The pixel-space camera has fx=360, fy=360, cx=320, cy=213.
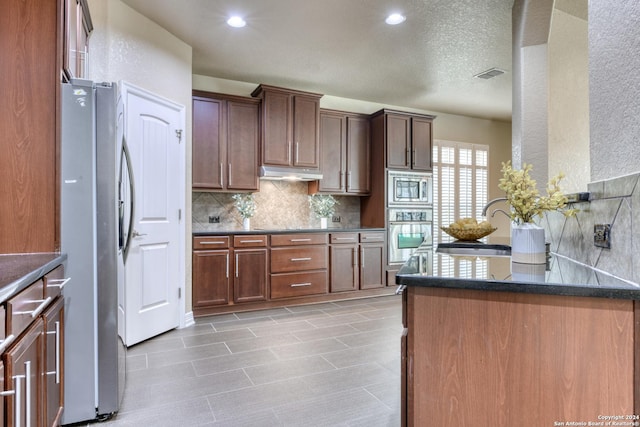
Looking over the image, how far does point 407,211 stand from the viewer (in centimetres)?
509

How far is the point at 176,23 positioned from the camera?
321cm

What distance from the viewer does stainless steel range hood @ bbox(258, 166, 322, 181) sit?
4.36 meters

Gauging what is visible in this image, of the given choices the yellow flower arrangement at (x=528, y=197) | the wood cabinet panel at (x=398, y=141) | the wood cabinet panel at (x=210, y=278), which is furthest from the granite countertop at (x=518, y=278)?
the wood cabinet panel at (x=398, y=141)

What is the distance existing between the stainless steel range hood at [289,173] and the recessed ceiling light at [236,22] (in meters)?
1.58

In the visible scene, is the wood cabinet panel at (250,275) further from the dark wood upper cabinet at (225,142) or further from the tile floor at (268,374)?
the dark wood upper cabinet at (225,142)

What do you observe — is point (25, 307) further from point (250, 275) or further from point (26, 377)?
point (250, 275)

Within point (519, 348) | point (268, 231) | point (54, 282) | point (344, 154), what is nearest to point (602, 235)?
point (519, 348)

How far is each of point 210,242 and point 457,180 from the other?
4.27 meters

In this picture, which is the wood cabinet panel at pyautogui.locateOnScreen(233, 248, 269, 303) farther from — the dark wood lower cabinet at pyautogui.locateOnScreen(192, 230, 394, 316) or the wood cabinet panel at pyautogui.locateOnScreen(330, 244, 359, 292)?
the wood cabinet panel at pyautogui.locateOnScreen(330, 244, 359, 292)

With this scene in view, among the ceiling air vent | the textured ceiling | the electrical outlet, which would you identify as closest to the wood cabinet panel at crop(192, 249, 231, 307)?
the textured ceiling

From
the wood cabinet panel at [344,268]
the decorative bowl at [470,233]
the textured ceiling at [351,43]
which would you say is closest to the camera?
the decorative bowl at [470,233]

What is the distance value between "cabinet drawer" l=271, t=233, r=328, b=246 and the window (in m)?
2.20

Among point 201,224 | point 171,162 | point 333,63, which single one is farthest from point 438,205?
point 171,162

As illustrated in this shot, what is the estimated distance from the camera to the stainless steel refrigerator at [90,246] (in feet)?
5.96
